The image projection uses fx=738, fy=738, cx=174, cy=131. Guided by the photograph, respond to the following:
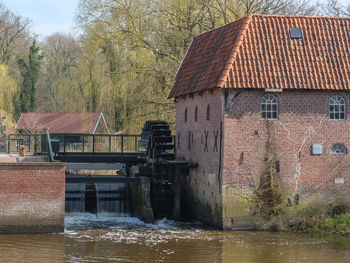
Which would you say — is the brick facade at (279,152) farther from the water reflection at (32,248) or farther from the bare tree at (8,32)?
the bare tree at (8,32)

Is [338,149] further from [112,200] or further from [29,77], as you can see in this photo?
[29,77]

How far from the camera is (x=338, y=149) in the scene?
2478cm

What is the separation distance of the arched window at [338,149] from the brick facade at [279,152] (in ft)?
0.39

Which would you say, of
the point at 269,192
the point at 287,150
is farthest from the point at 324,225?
the point at 287,150

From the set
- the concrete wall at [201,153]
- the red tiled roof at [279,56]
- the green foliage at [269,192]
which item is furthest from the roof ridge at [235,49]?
the green foliage at [269,192]

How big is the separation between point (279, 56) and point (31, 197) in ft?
30.5

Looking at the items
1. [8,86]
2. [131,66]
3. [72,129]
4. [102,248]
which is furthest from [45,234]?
[72,129]

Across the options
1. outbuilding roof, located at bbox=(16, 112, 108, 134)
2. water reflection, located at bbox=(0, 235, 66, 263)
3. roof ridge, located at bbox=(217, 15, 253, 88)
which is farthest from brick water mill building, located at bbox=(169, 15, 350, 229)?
outbuilding roof, located at bbox=(16, 112, 108, 134)

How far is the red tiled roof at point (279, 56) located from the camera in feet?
78.5

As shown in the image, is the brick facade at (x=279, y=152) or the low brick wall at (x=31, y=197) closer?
the low brick wall at (x=31, y=197)

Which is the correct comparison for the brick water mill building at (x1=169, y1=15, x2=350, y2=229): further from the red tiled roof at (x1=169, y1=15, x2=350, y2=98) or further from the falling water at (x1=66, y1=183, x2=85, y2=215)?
A: the falling water at (x1=66, y1=183, x2=85, y2=215)

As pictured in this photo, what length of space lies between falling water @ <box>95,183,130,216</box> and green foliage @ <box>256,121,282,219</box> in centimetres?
663

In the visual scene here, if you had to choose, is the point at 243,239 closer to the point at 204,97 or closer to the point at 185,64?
the point at 204,97

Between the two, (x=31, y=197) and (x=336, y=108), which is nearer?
(x=31, y=197)
